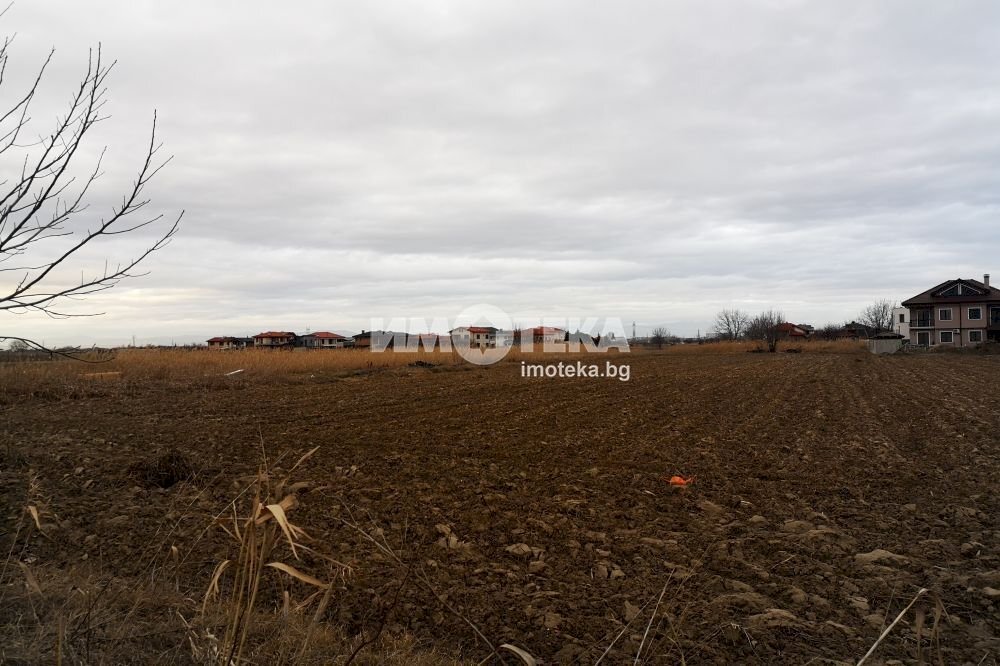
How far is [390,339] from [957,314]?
5113cm

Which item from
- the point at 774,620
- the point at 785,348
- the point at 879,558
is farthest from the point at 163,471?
the point at 785,348

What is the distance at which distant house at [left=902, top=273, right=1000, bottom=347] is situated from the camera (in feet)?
178

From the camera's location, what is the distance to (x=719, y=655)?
3207 mm

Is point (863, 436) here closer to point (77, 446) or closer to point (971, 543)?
point (971, 543)

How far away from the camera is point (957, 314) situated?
55.6 metres

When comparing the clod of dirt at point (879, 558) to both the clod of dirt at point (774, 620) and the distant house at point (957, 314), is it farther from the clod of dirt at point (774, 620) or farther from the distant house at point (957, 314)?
the distant house at point (957, 314)

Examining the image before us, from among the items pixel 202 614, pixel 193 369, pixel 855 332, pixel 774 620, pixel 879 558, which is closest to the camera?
pixel 202 614

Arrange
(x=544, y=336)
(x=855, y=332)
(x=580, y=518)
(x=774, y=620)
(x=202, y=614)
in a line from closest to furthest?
(x=202, y=614) < (x=774, y=620) < (x=580, y=518) < (x=544, y=336) < (x=855, y=332)

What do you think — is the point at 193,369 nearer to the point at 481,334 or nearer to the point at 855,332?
the point at 481,334

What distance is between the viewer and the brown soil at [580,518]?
348 centimetres

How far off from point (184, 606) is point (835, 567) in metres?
4.07

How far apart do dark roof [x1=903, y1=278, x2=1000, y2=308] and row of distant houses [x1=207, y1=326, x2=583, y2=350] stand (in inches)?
1310

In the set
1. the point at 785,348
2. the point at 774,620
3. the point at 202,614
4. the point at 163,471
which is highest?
the point at 785,348

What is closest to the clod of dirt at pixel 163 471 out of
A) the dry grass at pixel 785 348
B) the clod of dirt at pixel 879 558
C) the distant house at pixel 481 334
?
the clod of dirt at pixel 879 558
